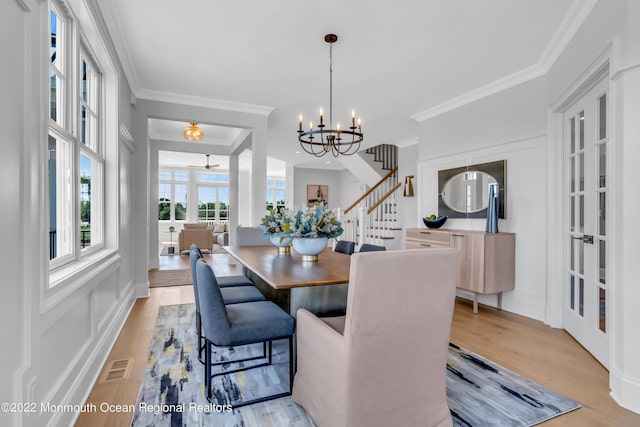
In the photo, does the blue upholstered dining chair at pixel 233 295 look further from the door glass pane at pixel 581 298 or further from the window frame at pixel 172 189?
the window frame at pixel 172 189

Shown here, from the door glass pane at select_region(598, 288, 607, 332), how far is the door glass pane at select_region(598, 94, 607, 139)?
3.79 ft

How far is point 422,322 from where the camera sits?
1563 millimetres

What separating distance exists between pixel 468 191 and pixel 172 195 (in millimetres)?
10675

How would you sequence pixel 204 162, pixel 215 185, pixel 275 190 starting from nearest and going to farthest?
pixel 204 162
pixel 215 185
pixel 275 190

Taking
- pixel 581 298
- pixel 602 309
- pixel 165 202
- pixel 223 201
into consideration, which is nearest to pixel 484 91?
pixel 581 298

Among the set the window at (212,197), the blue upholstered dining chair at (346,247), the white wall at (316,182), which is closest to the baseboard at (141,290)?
the blue upholstered dining chair at (346,247)

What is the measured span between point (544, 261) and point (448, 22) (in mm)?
2509

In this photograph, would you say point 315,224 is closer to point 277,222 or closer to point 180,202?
point 277,222

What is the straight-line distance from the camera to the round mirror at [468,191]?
4.09m

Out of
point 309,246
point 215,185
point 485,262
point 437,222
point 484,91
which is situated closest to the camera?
point 309,246

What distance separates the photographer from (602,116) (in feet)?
8.29

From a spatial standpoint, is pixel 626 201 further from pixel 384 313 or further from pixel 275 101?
pixel 275 101

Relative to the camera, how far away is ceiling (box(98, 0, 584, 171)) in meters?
2.58

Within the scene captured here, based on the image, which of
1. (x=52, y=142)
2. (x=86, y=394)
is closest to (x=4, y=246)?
(x=52, y=142)
